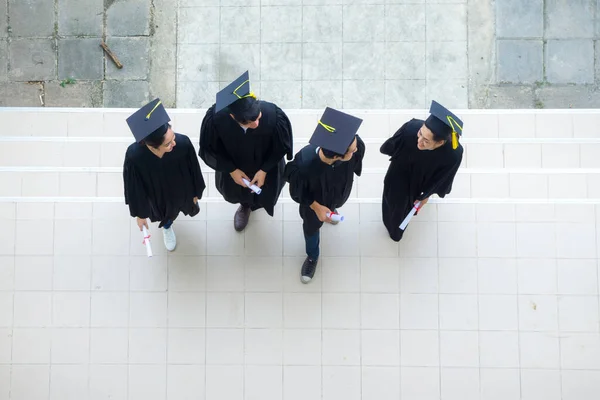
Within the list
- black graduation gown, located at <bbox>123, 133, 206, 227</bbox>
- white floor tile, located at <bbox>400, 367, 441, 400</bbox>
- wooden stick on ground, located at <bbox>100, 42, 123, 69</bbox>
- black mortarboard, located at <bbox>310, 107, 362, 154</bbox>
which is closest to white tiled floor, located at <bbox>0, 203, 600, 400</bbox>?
white floor tile, located at <bbox>400, 367, 441, 400</bbox>

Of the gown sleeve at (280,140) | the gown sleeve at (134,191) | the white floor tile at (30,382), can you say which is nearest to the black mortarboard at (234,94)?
the gown sleeve at (280,140)

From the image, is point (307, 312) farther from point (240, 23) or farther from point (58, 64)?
point (58, 64)

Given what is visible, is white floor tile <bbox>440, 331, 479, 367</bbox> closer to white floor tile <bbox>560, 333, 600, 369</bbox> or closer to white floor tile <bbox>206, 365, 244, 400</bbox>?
white floor tile <bbox>560, 333, 600, 369</bbox>

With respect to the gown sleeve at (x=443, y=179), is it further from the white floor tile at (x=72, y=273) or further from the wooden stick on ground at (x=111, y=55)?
the wooden stick on ground at (x=111, y=55)

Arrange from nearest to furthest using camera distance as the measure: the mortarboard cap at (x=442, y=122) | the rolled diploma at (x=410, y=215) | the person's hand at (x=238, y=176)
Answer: the mortarboard cap at (x=442, y=122) < the person's hand at (x=238, y=176) < the rolled diploma at (x=410, y=215)

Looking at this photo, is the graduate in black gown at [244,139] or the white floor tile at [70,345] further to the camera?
the white floor tile at [70,345]

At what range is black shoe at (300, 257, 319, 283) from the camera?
499 cm

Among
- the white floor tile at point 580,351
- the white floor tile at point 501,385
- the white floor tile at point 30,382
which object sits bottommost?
the white floor tile at point 30,382

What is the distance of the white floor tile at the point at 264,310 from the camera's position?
5.00m

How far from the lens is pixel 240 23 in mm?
5852

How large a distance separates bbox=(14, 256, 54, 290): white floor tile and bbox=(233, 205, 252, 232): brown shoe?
1.57 metres

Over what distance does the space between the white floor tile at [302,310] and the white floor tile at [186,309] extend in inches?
27.1

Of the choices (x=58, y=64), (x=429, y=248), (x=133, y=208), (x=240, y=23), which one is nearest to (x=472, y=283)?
(x=429, y=248)

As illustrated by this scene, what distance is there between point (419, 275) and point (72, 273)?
2.89 metres
